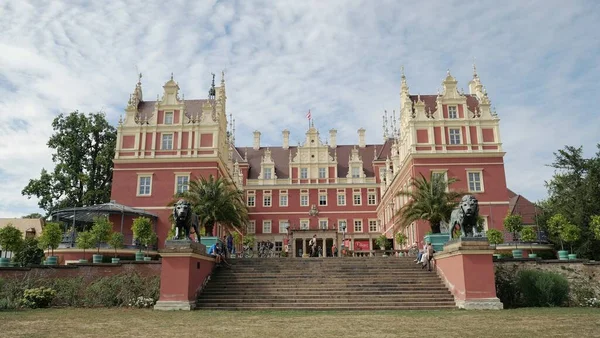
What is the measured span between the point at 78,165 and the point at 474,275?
124 ft

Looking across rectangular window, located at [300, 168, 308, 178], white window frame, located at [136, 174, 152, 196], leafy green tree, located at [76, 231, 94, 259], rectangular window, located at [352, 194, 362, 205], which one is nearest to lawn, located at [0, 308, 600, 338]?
leafy green tree, located at [76, 231, 94, 259]

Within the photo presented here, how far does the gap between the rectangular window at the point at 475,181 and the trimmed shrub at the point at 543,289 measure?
17476 millimetres

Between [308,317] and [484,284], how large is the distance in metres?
6.97

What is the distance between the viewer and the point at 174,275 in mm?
16672

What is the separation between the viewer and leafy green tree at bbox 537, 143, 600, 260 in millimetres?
27297

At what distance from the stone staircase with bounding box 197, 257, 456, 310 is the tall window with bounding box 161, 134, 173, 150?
18.3 metres

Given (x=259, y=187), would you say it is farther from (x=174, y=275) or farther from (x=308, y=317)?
(x=308, y=317)

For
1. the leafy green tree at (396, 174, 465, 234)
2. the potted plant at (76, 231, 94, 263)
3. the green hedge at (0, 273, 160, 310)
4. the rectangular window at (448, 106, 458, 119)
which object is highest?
the rectangular window at (448, 106, 458, 119)

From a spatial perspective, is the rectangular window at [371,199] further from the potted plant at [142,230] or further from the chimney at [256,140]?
the potted plant at [142,230]

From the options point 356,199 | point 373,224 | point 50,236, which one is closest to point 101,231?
point 50,236

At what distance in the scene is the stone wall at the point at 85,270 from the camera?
63.7 ft

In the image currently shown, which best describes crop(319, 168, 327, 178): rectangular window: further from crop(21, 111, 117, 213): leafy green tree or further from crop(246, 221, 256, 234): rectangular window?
crop(21, 111, 117, 213): leafy green tree

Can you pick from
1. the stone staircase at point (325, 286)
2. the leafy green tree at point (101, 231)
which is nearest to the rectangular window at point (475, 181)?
the stone staircase at point (325, 286)

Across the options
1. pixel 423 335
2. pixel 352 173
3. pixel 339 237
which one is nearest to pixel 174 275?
pixel 423 335
